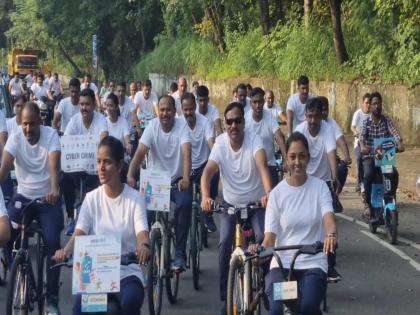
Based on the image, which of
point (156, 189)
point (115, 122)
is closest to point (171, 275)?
point (156, 189)

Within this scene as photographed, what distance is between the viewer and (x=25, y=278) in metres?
7.60

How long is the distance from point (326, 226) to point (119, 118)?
25.7 feet

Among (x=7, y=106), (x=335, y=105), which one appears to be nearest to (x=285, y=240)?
(x=7, y=106)

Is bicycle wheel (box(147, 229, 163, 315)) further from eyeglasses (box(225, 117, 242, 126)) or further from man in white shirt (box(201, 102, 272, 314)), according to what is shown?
eyeglasses (box(225, 117, 242, 126))

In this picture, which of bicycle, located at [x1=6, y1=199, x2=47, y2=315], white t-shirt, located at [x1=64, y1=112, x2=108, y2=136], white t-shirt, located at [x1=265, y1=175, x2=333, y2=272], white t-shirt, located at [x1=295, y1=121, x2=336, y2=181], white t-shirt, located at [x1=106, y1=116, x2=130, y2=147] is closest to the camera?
white t-shirt, located at [x1=265, y1=175, x2=333, y2=272]

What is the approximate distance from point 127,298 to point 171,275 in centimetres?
306

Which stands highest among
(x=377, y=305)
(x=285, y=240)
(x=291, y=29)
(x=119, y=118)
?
(x=291, y=29)

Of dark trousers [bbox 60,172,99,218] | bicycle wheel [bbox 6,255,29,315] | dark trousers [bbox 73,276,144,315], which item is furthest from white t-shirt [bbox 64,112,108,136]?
dark trousers [bbox 73,276,144,315]

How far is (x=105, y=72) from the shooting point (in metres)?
58.5

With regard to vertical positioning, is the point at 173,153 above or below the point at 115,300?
above

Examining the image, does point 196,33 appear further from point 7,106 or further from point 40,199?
point 40,199

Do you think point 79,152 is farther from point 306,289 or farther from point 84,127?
point 306,289

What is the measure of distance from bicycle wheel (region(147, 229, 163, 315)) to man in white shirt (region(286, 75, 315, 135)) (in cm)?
642

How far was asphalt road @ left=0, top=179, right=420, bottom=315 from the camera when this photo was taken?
931 centimetres
